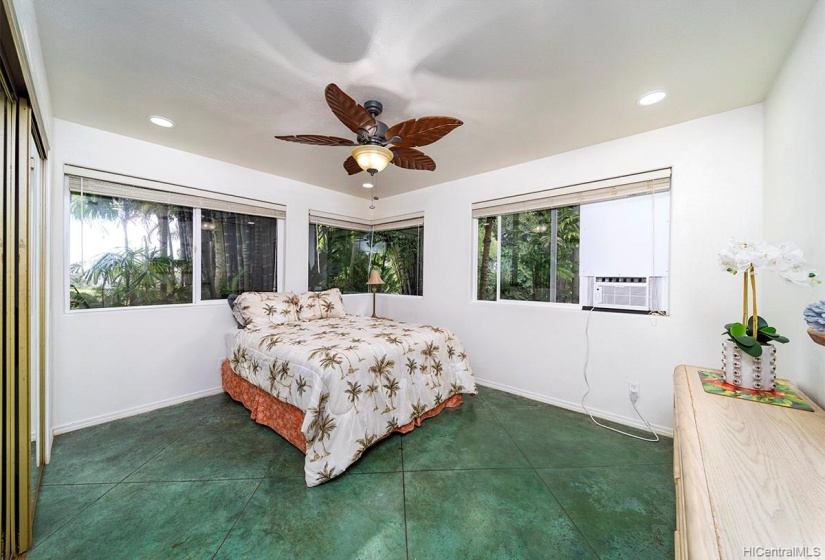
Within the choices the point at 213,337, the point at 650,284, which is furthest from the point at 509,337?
the point at 213,337

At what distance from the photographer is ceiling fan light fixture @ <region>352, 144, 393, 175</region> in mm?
1873

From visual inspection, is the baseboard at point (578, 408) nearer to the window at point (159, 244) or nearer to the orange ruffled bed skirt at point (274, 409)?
the orange ruffled bed skirt at point (274, 409)

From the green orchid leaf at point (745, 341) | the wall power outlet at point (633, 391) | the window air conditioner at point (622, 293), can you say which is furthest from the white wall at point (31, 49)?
the wall power outlet at point (633, 391)

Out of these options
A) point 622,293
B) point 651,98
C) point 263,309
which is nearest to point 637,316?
point 622,293

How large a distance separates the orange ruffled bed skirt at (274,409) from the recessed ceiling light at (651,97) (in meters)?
2.67

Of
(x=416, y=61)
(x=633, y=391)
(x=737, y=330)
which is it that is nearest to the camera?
(x=737, y=330)

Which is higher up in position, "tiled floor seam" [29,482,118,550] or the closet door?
the closet door

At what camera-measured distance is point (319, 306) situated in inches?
136

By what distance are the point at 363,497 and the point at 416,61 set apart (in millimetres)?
2409

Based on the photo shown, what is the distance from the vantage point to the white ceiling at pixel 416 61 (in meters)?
1.35

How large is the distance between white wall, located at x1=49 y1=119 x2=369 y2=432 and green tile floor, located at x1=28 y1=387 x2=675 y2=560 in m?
0.27

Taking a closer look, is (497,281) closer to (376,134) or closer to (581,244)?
(581,244)

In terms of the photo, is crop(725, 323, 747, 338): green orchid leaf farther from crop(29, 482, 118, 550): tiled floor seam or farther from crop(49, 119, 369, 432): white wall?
crop(49, 119, 369, 432): white wall

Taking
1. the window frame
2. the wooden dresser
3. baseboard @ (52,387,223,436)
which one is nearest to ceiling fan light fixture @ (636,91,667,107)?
the window frame
